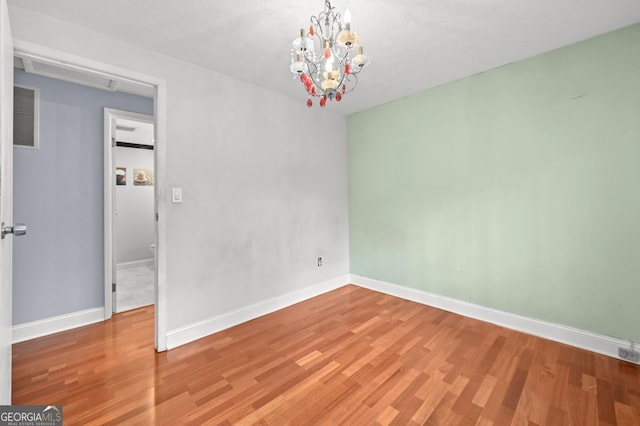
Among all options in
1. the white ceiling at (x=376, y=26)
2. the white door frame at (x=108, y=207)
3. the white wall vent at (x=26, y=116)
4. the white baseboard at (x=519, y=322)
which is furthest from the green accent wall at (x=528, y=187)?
the white wall vent at (x=26, y=116)

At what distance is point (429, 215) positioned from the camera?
305cm

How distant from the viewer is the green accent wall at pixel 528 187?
200cm

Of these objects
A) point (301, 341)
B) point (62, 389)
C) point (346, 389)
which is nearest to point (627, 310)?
point (346, 389)

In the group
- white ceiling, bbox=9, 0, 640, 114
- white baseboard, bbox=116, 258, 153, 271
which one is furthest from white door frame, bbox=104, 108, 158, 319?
white baseboard, bbox=116, 258, 153, 271

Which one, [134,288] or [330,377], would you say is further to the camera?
[134,288]

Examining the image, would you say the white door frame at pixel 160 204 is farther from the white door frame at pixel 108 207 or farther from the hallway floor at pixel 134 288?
the hallway floor at pixel 134 288

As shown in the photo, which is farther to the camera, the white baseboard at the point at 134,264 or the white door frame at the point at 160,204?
the white baseboard at the point at 134,264

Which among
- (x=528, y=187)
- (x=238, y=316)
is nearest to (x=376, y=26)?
(x=528, y=187)

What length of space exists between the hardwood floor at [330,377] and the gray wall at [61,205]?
14.5 inches

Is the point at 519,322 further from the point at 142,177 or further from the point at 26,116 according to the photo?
the point at 142,177

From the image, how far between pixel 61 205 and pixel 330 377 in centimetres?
292

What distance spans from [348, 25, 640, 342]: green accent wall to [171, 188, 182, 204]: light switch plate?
2.33 meters

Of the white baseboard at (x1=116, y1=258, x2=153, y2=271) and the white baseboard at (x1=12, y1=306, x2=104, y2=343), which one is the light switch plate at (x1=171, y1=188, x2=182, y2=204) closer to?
the white baseboard at (x1=12, y1=306, x2=104, y2=343)

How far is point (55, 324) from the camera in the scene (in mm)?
2510
